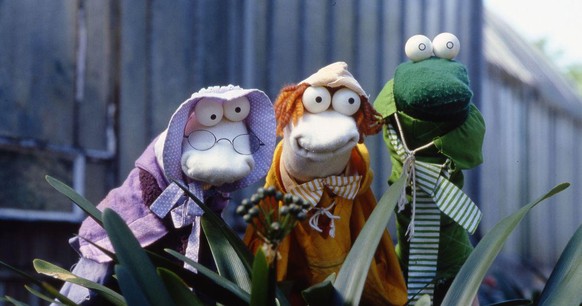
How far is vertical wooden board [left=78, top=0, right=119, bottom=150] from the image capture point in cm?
351

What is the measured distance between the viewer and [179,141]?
76.6 inches

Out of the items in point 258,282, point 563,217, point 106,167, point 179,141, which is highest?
point 179,141

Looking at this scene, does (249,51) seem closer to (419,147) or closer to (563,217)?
(419,147)

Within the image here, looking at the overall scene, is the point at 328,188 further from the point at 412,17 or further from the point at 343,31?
the point at 412,17

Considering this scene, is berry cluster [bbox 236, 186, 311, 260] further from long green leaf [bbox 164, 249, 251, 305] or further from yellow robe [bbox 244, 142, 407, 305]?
yellow robe [bbox 244, 142, 407, 305]

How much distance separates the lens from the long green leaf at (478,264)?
1750mm

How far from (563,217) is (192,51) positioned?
16.5ft

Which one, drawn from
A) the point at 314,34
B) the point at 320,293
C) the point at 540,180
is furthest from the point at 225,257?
the point at 540,180

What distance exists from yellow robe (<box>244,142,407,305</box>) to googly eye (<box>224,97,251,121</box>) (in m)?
0.15

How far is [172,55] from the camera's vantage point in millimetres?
3779

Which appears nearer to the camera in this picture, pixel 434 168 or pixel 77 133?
pixel 434 168

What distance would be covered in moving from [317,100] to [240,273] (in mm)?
379

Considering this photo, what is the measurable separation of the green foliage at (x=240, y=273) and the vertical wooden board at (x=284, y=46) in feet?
7.71

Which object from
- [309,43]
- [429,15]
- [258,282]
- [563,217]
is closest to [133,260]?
[258,282]
